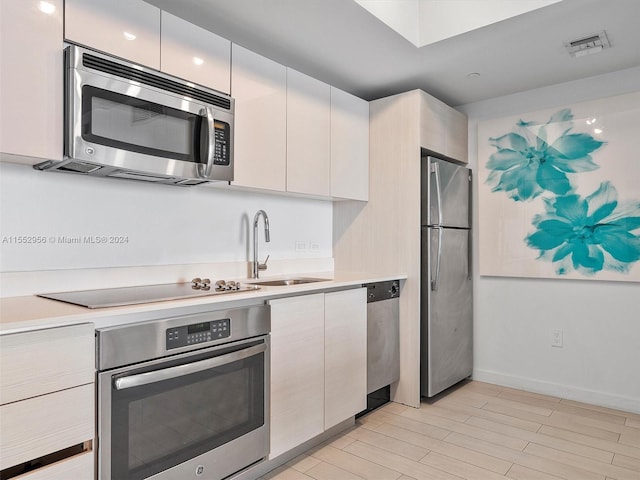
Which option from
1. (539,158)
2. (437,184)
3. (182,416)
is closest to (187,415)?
(182,416)

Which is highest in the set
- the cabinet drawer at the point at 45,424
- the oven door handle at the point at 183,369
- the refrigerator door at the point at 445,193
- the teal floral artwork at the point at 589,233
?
the refrigerator door at the point at 445,193

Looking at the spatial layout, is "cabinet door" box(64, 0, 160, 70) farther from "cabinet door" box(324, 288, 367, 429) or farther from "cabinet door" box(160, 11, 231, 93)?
"cabinet door" box(324, 288, 367, 429)

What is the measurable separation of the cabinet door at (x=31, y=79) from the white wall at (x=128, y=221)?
0.87 ft

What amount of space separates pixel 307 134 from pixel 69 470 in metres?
1.97

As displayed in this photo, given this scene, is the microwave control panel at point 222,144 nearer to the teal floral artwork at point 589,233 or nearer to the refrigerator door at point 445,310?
the refrigerator door at point 445,310

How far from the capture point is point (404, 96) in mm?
2990

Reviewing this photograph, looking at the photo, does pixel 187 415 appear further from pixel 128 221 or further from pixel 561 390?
pixel 561 390

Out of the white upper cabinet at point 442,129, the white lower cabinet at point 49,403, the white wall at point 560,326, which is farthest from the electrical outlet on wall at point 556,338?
the white lower cabinet at point 49,403

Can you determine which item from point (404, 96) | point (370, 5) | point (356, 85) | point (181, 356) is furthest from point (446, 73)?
point (181, 356)

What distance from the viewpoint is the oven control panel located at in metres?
1.61

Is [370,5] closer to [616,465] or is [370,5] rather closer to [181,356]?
[181,356]

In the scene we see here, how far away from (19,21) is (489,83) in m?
2.79

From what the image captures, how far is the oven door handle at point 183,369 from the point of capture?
1.48 metres

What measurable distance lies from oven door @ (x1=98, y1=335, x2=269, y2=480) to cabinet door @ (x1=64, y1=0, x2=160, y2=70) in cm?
122
